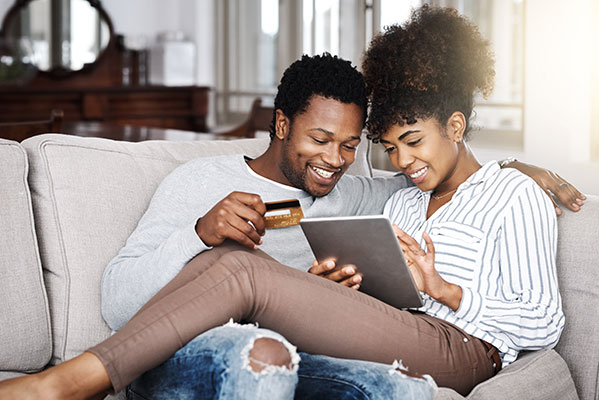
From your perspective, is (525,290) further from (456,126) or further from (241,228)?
(241,228)

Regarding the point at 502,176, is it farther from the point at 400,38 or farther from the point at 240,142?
the point at 240,142

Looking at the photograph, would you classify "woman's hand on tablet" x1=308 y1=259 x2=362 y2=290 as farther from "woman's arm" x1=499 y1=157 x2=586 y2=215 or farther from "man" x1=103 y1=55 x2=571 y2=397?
"woman's arm" x1=499 y1=157 x2=586 y2=215

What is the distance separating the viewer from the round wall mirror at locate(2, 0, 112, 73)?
4957 mm

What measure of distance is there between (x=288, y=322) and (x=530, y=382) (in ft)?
1.54

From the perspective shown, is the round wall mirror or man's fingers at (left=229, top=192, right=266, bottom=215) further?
the round wall mirror

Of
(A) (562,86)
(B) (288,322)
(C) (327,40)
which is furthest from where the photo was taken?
(C) (327,40)

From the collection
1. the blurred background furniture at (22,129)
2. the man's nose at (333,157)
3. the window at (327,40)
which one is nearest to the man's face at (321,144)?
the man's nose at (333,157)

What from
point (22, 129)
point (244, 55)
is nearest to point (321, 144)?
point (22, 129)

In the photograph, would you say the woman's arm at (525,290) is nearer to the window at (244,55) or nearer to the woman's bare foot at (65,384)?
the woman's bare foot at (65,384)

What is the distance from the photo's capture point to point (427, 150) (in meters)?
1.60

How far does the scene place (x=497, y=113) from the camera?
3.55 meters

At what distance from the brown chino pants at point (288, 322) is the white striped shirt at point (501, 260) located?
0.06m

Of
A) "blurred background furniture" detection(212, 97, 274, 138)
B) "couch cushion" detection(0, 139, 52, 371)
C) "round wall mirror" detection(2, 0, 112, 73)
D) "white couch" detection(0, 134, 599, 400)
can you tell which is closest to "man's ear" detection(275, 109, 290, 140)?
"white couch" detection(0, 134, 599, 400)

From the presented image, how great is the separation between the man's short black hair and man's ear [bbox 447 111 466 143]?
196 millimetres
